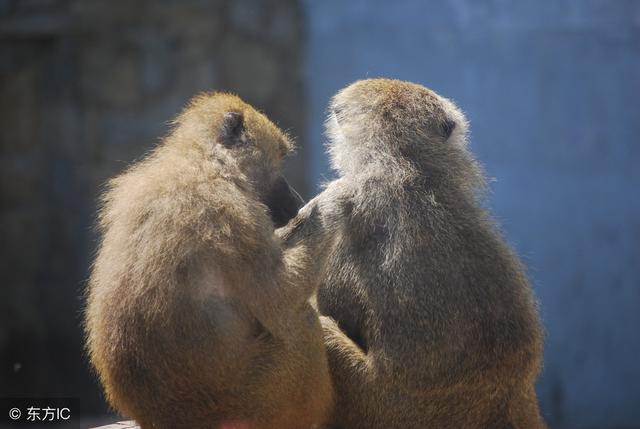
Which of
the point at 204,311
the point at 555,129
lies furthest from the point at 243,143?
the point at 555,129

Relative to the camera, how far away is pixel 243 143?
506 cm

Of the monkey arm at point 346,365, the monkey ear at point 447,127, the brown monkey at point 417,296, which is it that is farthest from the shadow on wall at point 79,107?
the monkey arm at point 346,365

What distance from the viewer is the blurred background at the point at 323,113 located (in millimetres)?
9297

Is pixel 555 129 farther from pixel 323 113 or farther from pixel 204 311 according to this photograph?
pixel 204 311

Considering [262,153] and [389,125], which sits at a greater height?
[389,125]

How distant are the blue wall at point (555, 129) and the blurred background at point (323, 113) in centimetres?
2

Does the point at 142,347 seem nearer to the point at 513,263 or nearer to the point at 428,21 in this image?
the point at 513,263

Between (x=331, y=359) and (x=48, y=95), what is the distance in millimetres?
6301

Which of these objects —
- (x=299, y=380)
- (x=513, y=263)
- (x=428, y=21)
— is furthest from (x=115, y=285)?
(x=428, y=21)

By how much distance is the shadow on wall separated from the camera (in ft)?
32.2

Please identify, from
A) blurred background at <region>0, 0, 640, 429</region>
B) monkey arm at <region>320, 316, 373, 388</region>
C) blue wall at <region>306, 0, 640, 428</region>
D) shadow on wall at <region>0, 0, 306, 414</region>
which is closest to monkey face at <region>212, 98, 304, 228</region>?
monkey arm at <region>320, 316, 373, 388</region>

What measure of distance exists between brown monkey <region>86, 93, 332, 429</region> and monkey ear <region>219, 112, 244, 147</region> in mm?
251

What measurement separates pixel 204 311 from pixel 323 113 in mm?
5246

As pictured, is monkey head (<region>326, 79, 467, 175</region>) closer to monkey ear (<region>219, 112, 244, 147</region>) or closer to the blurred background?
monkey ear (<region>219, 112, 244, 147</region>)
